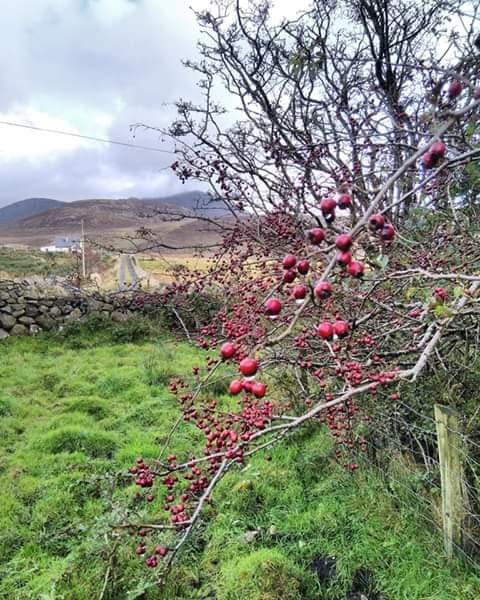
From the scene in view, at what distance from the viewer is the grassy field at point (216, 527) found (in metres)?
1.82

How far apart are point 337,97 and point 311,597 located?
369 centimetres

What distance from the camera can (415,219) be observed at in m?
2.94

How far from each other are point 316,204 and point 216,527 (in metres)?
1.88

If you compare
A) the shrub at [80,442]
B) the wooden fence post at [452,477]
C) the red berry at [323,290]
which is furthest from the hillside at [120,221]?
the red berry at [323,290]

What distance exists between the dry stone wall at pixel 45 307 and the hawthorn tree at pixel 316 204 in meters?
3.85

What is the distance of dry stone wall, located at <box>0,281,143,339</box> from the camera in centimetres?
677

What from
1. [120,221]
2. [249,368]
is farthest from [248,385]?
[120,221]

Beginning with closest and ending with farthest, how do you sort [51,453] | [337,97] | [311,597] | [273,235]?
[311,597] < [273,235] < [51,453] < [337,97]

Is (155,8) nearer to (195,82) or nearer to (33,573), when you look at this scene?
(195,82)

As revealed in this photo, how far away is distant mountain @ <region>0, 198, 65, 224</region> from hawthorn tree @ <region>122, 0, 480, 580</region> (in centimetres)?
4238

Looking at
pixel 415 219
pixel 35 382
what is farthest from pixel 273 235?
pixel 35 382

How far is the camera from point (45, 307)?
712cm

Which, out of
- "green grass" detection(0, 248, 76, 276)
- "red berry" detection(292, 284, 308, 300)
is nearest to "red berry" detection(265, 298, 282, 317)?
"red berry" detection(292, 284, 308, 300)

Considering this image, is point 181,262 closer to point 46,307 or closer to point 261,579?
point 261,579
